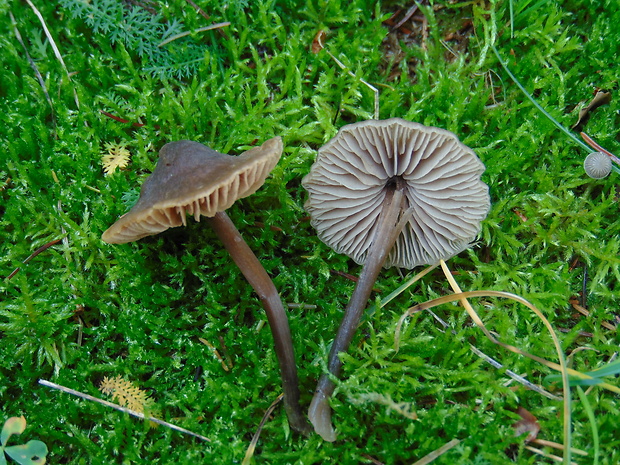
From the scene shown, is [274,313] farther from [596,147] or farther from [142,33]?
[596,147]

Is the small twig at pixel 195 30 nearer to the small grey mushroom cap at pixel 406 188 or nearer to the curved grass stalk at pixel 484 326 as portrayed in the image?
the small grey mushroom cap at pixel 406 188

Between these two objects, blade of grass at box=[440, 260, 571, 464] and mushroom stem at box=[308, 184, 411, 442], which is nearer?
blade of grass at box=[440, 260, 571, 464]

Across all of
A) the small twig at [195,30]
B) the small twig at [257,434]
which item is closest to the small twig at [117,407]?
the small twig at [257,434]

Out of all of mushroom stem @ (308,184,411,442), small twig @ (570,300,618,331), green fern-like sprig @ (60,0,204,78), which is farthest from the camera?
green fern-like sprig @ (60,0,204,78)

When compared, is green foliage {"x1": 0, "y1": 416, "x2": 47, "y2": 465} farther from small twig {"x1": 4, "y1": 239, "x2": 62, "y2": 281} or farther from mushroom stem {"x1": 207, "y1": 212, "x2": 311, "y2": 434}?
mushroom stem {"x1": 207, "y1": 212, "x2": 311, "y2": 434}

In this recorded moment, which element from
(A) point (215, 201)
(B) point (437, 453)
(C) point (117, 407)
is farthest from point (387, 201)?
(C) point (117, 407)

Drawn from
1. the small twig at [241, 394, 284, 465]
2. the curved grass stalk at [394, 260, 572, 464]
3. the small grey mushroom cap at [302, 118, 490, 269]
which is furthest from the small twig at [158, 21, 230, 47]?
the small twig at [241, 394, 284, 465]

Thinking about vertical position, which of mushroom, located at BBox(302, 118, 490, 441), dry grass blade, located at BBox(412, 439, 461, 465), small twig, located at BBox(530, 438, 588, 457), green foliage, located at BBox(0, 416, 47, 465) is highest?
mushroom, located at BBox(302, 118, 490, 441)

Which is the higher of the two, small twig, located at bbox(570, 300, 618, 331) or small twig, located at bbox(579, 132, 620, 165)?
small twig, located at bbox(579, 132, 620, 165)
